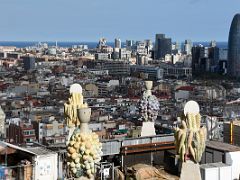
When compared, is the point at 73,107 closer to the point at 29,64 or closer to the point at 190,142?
the point at 190,142

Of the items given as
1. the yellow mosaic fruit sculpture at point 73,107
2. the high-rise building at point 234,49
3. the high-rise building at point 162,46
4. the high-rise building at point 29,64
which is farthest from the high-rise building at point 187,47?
the yellow mosaic fruit sculpture at point 73,107

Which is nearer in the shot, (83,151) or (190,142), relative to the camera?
(83,151)

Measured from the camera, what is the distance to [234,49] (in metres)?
110

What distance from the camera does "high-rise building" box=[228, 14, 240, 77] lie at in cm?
10781

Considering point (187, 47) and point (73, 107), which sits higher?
point (187, 47)

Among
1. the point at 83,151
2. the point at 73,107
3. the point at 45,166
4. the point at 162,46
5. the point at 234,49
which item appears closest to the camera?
the point at 83,151

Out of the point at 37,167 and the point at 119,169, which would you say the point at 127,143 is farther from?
the point at 37,167

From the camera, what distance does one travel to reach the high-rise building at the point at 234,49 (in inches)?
4245

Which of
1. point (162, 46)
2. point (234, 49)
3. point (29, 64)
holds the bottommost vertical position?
point (29, 64)

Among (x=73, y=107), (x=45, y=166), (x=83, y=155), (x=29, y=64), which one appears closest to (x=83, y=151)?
(x=83, y=155)

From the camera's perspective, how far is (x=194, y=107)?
6074 millimetres

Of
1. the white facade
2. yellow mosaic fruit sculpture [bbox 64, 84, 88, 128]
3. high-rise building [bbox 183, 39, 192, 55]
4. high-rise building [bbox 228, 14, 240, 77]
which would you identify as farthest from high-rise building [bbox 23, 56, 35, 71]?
yellow mosaic fruit sculpture [bbox 64, 84, 88, 128]

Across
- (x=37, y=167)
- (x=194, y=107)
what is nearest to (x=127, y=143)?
(x=37, y=167)

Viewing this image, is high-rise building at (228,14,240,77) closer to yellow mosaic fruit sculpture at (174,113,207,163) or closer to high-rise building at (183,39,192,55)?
high-rise building at (183,39,192,55)
